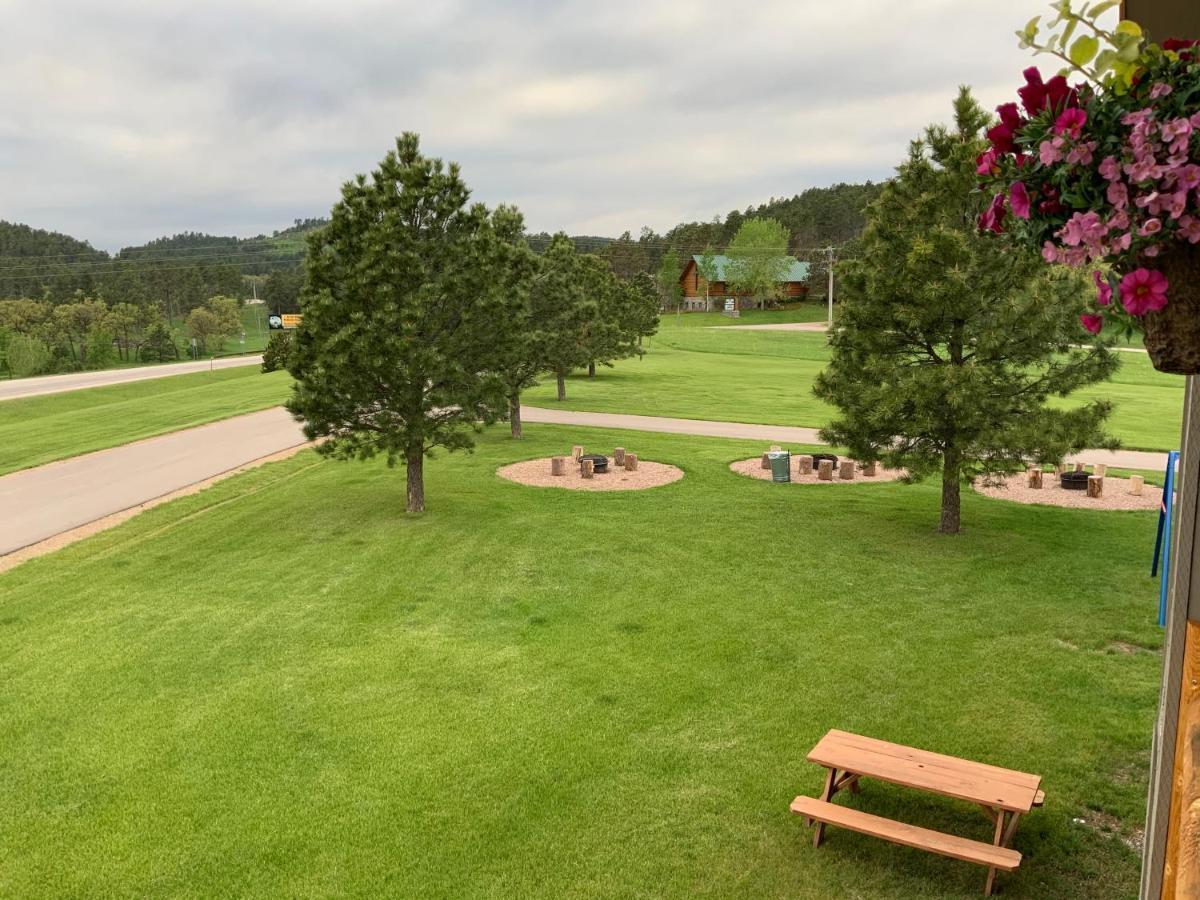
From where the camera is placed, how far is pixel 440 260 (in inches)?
591

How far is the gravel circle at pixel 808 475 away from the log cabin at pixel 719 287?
251 feet

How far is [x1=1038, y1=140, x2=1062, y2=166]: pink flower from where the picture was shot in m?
2.65

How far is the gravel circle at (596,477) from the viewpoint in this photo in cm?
1831

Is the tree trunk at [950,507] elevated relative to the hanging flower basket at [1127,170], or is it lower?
lower

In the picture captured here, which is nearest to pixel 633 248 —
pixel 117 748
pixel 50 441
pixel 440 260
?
pixel 50 441

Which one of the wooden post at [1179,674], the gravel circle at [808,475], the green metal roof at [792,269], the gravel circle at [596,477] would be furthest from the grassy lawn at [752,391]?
the green metal roof at [792,269]

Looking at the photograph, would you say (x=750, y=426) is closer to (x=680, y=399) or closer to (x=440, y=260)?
(x=680, y=399)

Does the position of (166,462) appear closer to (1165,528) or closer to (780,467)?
(780,467)

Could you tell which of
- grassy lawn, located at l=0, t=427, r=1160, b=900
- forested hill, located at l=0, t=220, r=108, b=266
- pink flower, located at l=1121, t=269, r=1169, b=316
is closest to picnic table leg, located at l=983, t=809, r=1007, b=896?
grassy lawn, located at l=0, t=427, r=1160, b=900

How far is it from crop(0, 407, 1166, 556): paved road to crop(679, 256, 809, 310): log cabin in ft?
232

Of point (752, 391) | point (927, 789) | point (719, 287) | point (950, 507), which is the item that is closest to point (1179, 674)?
point (927, 789)

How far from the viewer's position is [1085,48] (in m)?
2.52

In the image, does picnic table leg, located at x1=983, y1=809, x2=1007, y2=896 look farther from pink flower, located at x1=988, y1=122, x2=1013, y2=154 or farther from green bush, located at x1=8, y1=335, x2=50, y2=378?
green bush, located at x1=8, y1=335, x2=50, y2=378

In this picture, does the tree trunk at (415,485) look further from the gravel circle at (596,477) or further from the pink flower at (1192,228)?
the pink flower at (1192,228)
